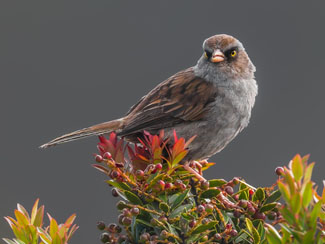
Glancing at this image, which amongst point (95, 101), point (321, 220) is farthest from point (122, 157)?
point (95, 101)

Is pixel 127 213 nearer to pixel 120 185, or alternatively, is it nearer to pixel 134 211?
pixel 134 211

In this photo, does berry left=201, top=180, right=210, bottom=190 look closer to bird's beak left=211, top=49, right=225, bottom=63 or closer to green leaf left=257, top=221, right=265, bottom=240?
green leaf left=257, top=221, right=265, bottom=240

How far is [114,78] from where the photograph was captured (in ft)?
74.1

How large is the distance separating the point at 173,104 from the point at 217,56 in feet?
1.58

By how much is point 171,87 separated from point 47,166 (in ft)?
44.6

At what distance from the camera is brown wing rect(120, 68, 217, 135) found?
171 inches

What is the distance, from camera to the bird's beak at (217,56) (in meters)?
4.52

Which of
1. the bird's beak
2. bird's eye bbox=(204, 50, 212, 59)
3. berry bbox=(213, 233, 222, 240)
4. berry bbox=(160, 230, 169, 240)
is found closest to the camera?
berry bbox=(160, 230, 169, 240)

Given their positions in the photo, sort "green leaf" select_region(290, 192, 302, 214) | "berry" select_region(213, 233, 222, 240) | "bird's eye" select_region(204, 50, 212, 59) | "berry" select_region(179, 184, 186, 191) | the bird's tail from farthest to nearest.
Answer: "bird's eye" select_region(204, 50, 212, 59) < the bird's tail < "berry" select_region(179, 184, 186, 191) < "berry" select_region(213, 233, 222, 240) < "green leaf" select_region(290, 192, 302, 214)

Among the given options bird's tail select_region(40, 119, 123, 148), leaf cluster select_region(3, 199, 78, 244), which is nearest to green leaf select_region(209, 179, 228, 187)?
leaf cluster select_region(3, 199, 78, 244)

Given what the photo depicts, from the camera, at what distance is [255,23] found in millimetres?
23984

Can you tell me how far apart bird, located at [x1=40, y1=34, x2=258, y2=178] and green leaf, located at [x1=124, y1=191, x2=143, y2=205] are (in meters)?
1.61

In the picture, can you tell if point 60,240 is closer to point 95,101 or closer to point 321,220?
point 321,220

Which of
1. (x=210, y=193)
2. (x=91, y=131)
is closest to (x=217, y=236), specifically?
(x=210, y=193)
